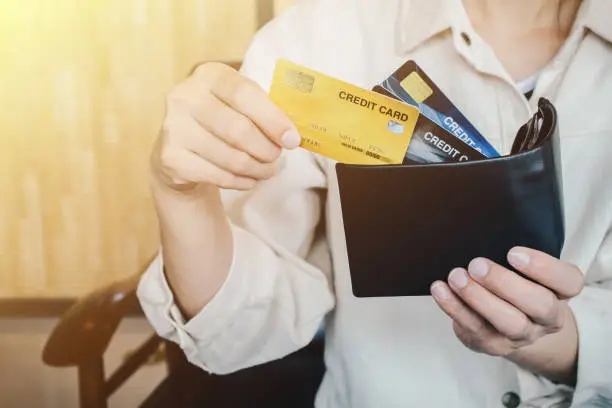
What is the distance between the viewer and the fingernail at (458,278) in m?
0.45

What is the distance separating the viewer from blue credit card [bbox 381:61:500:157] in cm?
47

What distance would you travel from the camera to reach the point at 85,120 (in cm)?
114

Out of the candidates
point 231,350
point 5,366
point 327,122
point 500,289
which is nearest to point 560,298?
point 500,289

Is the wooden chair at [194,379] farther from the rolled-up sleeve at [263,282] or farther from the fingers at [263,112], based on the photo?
the fingers at [263,112]

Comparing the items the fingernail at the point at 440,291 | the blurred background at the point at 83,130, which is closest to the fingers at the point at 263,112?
the fingernail at the point at 440,291

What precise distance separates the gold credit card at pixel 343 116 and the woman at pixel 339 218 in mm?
32

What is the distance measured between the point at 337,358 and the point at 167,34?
2.18 feet

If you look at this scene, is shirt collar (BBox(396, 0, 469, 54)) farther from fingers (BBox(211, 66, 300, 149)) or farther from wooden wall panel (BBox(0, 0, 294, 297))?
wooden wall panel (BBox(0, 0, 294, 297))

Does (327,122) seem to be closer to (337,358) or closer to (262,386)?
(337,358)

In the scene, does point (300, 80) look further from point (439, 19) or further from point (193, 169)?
point (439, 19)

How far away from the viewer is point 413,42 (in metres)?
0.63

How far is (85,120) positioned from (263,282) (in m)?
0.66

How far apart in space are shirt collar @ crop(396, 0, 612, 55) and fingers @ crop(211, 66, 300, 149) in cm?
22

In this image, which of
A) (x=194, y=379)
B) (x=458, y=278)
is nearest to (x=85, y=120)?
(x=194, y=379)
